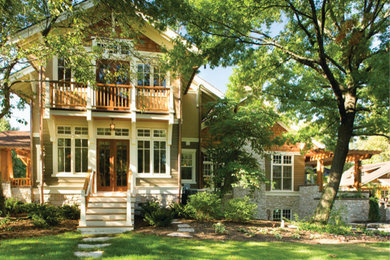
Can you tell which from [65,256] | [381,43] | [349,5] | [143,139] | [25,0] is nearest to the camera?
[65,256]

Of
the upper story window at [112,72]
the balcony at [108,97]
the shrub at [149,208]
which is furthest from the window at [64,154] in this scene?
the shrub at [149,208]

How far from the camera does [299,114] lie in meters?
11.8

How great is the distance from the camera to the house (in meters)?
10.6

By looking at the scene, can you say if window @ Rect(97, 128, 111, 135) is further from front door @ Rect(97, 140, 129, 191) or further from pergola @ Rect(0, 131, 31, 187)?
pergola @ Rect(0, 131, 31, 187)

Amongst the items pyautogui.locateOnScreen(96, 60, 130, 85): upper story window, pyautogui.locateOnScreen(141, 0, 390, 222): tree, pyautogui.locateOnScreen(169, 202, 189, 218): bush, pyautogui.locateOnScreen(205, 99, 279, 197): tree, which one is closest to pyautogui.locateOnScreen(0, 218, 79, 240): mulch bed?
pyautogui.locateOnScreen(169, 202, 189, 218): bush

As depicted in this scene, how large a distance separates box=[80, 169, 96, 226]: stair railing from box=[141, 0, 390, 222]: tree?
5916 mm

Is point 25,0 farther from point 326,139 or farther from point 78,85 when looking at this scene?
point 326,139

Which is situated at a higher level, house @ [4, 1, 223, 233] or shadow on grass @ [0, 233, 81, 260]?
house @ [4, 1, 223, 233]

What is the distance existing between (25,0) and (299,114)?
34.3ft

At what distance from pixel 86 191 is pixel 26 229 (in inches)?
79.2

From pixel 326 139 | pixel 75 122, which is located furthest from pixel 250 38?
pixel 75 122

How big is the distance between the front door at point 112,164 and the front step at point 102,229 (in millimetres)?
2932

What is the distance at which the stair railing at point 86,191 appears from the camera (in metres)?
8.68

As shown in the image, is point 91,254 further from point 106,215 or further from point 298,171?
point 298,171
